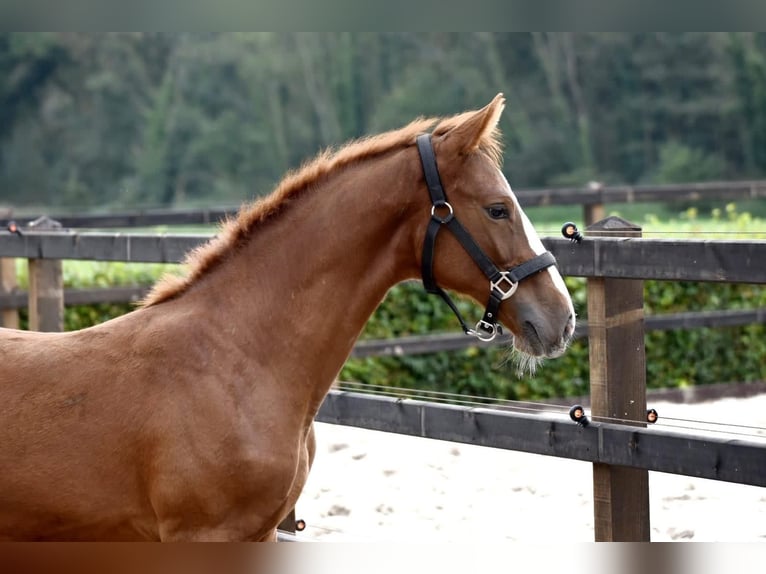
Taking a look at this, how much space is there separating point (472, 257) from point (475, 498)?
2.78 meters

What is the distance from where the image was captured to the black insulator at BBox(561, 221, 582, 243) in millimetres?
3523

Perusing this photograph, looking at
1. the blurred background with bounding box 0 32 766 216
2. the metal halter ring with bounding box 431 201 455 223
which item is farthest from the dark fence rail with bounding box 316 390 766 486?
the blurred background with bounding box 0 32 766 216

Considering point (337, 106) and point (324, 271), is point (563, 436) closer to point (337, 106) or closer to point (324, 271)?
point (324, 271)

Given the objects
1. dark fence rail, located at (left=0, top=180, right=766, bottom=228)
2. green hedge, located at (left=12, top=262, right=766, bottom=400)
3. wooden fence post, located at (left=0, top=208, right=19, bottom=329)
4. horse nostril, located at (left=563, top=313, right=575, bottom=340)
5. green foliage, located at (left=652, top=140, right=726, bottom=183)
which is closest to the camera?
horse nostril, located at (left=563, top=313, right=575, bottom=340)

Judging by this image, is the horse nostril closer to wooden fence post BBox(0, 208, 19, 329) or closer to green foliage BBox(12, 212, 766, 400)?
green foliage BBox(12, 212, 766, 400)

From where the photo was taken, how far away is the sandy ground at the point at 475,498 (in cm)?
471

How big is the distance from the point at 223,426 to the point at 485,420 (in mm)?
1190

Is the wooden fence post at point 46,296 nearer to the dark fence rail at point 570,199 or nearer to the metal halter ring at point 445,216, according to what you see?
the metal halter ring at point 445,216

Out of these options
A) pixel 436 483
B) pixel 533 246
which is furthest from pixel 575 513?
pixel 533 246

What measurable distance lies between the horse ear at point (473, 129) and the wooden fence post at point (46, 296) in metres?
3.53

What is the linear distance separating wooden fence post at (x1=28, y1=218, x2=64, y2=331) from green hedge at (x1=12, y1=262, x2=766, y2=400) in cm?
183

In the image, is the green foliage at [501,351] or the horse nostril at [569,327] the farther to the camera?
the green foliage at [501,351]

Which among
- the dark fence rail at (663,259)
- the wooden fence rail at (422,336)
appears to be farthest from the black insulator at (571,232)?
the wooden fence rail at (422,336)

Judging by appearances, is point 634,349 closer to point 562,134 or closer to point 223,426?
point 223,426
